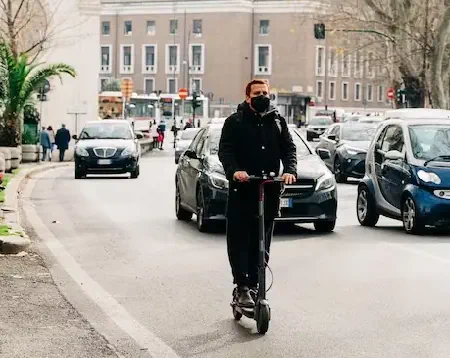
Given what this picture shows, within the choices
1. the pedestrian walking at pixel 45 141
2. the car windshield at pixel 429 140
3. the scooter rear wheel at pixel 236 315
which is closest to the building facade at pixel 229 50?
the pedestrian walking at pixel 45 141

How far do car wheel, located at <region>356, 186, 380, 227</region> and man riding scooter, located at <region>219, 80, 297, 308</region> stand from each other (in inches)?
346

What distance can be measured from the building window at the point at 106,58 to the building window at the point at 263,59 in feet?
56.2

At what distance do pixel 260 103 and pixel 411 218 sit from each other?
786 cm

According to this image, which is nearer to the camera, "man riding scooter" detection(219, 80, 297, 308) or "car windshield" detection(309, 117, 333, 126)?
"man riding scooter" detection(219, 80, 297, 308)

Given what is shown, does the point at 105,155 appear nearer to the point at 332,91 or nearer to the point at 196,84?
the point at 196,84

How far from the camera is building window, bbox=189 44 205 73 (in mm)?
123312

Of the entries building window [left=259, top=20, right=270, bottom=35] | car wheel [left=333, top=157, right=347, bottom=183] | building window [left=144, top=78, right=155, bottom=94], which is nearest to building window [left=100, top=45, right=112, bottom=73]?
building window [left=144, top=78, right=155, bottom=94]

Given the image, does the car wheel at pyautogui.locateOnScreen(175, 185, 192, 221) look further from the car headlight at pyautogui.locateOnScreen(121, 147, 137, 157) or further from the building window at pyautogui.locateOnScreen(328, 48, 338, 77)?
the building window at pyautogui.locateOnScreen(328, 48, 338, 77)

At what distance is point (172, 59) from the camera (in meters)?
126

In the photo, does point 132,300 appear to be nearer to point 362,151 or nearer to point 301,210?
point 301,210

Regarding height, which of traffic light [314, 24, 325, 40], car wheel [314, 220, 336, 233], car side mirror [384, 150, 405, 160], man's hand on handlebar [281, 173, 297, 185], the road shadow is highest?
traffic light [314, 24, 325, 40]

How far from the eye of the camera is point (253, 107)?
864cm

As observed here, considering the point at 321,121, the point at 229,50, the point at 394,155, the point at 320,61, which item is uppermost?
the point at 229,50

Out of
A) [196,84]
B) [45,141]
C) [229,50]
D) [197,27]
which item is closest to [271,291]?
[45,141]
